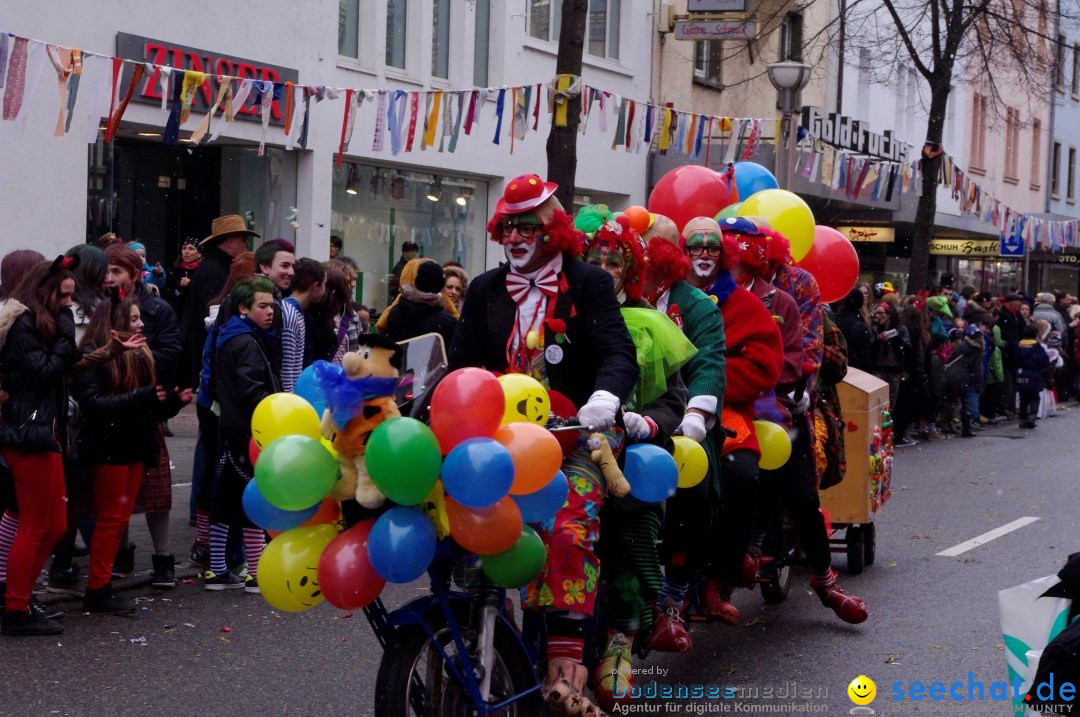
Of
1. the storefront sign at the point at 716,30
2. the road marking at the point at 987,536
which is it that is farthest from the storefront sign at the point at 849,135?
the road marking at the point at 987,536

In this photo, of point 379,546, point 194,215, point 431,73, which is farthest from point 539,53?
point 379,546

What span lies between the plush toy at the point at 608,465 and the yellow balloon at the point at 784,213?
3.50m

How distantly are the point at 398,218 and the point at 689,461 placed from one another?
44.2 feet

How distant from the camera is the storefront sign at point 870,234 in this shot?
2836 centimetres

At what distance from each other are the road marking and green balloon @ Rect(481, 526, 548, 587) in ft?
18.2

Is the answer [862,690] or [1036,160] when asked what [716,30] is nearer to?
[862,690]

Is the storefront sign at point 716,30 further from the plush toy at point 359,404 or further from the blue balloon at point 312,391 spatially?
the plush toy at point 359,404

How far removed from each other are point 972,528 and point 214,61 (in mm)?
8902

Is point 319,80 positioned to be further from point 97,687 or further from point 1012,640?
point 1012,640

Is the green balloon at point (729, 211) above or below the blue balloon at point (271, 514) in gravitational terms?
above

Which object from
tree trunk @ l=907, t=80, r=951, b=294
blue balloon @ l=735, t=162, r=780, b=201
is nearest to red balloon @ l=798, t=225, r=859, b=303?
blue balloon @ l=735, t=162, r=780, b=201

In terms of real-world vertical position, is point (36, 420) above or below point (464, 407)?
below

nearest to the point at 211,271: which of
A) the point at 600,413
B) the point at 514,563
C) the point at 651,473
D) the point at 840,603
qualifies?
the point at 840,603

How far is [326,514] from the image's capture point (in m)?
4.38
